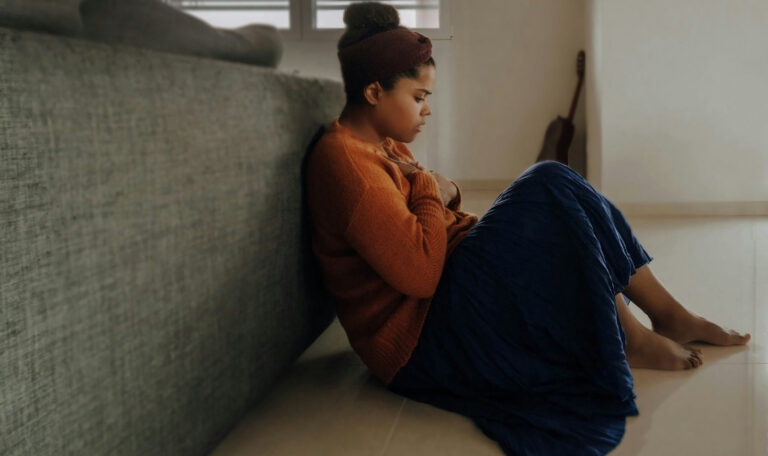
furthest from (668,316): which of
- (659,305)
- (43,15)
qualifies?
(43,15)

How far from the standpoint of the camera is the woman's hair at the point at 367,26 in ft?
4.49

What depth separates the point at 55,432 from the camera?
2.35 feet

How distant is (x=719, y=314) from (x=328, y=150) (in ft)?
3.74

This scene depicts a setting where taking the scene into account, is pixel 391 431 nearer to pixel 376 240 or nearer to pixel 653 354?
pixel 376 240

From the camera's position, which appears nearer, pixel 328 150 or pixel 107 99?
pixel 107 99

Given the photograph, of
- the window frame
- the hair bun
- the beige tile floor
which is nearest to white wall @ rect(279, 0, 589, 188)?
the window frame

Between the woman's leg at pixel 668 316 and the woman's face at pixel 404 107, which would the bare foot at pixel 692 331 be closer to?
the woman's leg at pixel 668 316

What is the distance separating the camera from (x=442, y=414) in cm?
129

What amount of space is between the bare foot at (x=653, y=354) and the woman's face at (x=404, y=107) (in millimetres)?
601

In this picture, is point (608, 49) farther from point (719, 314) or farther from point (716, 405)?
point (716, 405)

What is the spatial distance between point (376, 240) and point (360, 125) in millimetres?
297

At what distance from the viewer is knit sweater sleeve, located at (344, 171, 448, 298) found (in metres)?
1.21

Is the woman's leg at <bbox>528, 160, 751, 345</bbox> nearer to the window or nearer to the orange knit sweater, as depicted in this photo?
the orange knit sweater

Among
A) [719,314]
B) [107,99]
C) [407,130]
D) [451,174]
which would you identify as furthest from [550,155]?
[107,99]
